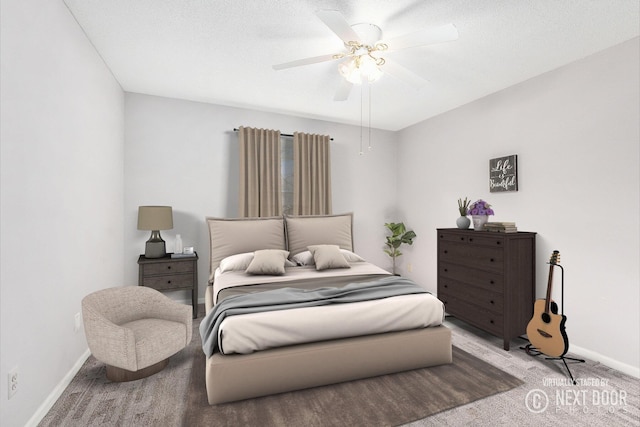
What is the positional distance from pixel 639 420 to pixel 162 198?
4583mm

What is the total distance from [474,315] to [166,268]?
3.33m

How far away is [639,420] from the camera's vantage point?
186cm

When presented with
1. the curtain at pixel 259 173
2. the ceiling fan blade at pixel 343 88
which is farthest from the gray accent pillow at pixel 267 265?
the ceiling fan blade at pixel 343 88

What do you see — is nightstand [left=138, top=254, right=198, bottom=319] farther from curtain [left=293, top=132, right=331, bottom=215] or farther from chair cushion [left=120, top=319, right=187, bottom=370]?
curtain [left=293, top=132, right=331, bottom=215]

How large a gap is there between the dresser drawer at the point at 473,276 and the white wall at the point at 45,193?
3.46 m

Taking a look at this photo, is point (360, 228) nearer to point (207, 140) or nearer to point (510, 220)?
point (510, 220)

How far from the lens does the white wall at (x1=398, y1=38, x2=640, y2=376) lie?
2.48 m

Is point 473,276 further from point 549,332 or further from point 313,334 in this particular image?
point 313,334

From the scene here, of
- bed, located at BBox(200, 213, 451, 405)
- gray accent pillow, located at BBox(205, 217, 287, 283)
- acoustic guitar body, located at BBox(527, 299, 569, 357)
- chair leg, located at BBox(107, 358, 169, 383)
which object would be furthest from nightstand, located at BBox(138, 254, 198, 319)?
acoustic guitar body, located at BBox(527, 299, 569, 357)

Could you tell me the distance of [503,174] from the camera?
347 cm

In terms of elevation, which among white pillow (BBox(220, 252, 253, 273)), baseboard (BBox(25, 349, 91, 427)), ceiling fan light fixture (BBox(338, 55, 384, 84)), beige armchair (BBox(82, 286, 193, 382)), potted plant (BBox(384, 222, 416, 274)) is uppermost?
ceiling fan light fixture (BBox(338, 55, 384, 84))

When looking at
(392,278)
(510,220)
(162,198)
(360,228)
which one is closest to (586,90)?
(510,220)

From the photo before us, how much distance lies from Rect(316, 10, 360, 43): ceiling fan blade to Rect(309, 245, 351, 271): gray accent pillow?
2054 millimetres

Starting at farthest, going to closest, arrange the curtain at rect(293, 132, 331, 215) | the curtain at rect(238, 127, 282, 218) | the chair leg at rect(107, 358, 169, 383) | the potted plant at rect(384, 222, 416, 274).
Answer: the potted plant at rect(384, 222, 416, 274) < the curtain at rect(293, 132, 331, 215) < the curtain at rect(238, 127, 282, 218) < the chair leg at rect(107, 358, 169, 383)
